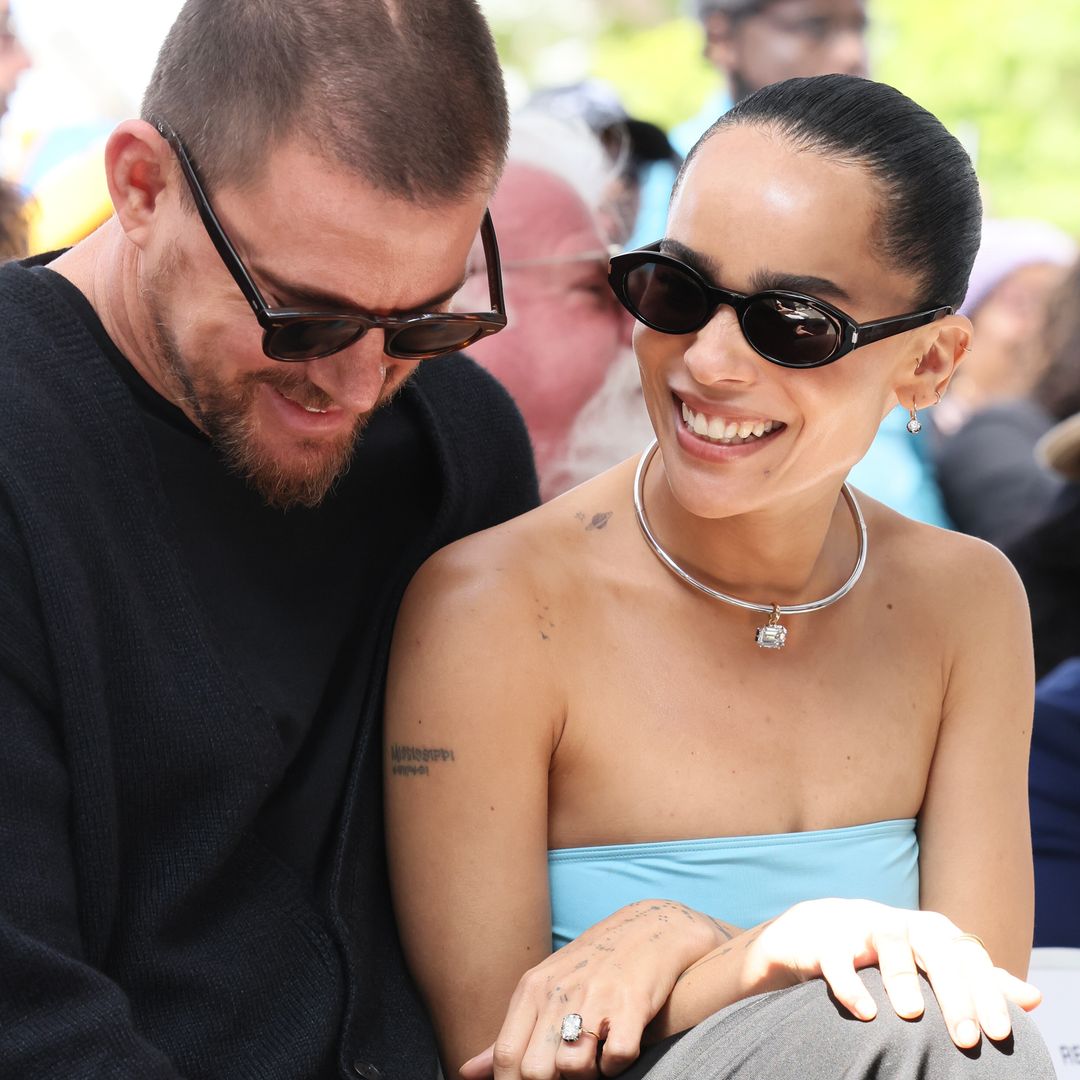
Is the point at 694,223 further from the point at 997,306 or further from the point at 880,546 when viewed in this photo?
the point at 997,306

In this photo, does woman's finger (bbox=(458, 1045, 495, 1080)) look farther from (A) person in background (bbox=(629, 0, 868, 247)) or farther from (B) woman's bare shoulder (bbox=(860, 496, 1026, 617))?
(A) person in background (bbox=(629, 0, 868, 247))

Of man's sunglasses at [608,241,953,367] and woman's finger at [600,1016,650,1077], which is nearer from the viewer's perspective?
Answer: woman's finger at [600,1016,650,1077]

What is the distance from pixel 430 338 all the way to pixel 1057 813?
62.4 inches

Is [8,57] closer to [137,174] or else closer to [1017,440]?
[137,174]

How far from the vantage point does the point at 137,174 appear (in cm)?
176

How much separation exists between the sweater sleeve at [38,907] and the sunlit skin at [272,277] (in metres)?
0.31

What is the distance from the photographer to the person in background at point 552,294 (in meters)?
3.01

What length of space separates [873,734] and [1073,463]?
1.41m

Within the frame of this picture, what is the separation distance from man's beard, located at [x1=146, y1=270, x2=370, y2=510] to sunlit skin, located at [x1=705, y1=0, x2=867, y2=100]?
10.3 ft

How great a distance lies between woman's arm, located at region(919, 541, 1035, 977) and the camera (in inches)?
80.3

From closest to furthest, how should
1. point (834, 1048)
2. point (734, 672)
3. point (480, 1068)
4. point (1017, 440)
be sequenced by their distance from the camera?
1. point (834, 1048)
2. point (480, 1068)
3. point (734, 672)
4. point (1017, 440)

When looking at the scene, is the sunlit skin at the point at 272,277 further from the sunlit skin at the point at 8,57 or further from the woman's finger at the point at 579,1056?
the sunlit skin at the point at 8,57

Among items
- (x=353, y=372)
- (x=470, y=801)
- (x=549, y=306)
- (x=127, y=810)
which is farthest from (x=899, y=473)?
(x=127, y=810)

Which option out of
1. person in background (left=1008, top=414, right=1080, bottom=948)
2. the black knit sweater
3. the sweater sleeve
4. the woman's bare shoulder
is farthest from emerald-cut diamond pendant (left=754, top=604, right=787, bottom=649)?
the sweater sleeve
